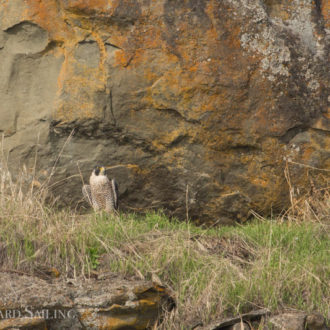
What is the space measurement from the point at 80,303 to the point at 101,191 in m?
2.04

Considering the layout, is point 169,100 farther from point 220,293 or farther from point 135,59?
point 220,293

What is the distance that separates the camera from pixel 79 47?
625 cm

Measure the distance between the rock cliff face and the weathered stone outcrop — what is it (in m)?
1.96

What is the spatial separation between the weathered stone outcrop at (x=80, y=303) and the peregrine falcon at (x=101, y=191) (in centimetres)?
172

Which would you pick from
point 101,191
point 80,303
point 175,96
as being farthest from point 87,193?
point 80,303

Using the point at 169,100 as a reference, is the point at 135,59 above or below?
above

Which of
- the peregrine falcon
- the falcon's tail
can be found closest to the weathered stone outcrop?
the peregrine falcon

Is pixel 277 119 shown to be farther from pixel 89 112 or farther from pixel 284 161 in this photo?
pixel 89 112

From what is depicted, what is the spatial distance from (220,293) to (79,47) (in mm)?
3069

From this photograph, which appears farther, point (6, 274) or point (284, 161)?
point (284, 161)

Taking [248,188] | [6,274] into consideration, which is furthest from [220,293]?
[248,188]

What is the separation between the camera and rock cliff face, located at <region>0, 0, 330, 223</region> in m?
6.09

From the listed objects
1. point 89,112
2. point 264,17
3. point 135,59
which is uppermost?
point 264,17

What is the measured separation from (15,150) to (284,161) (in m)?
2.77
